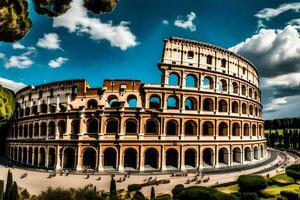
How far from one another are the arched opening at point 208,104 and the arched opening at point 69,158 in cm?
1992

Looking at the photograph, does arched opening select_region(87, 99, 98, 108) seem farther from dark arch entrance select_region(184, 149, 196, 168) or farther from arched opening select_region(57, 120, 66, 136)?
dark arch entrance select_region(184, 149, 196, 168)

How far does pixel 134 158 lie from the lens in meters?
35.9

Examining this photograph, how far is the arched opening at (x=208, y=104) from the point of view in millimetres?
38875

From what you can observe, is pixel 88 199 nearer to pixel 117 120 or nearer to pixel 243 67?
pixel 117 120

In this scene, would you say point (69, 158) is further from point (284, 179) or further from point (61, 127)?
point (284, 179)

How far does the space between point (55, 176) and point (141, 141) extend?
1131 centimetres

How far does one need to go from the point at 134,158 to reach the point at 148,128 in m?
4.37

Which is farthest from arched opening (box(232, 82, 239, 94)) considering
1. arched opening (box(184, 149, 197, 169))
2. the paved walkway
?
the paved walkway

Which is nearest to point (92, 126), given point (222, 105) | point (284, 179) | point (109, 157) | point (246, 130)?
point (109, 157)

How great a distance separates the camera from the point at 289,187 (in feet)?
83.3

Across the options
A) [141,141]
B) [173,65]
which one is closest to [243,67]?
[173,65]

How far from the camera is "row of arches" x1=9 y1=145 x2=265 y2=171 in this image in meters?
34.9

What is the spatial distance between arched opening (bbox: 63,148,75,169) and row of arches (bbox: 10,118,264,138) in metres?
2.54

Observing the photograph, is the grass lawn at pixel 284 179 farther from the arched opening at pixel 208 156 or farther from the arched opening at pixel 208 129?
the arched opening at pixel 208 129
